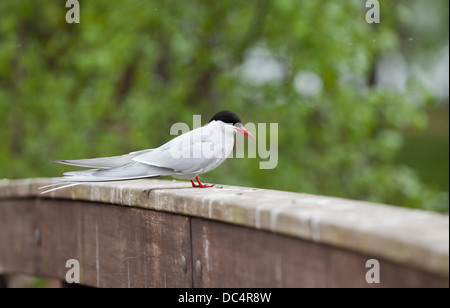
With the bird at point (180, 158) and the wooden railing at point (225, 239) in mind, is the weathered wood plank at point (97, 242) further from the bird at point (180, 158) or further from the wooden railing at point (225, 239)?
the bird at point (180, 158)

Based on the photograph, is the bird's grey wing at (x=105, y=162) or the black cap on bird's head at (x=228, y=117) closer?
the bird's grey wing at (x=105, y=162)

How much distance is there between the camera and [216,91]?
7.46 meters

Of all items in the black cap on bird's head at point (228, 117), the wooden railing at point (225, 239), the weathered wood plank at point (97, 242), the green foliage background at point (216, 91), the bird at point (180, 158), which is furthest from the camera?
the green foliage background at point (216, 91)

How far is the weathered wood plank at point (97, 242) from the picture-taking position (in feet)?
8.09

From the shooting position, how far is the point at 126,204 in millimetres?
2752

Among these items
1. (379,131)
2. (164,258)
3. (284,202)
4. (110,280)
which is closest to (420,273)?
(284,202)

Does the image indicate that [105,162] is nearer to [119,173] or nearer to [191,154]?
[119,173]

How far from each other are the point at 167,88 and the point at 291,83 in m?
1.43

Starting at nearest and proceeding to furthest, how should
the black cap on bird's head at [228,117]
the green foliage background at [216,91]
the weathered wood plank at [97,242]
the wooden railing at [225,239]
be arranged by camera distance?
the wooden railing at [225,239]
the weathered wood plank at [97,242]
the black cap on bird's head at [228,117]
the green foliage background at [216,91]

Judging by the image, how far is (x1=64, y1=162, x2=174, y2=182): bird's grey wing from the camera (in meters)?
2.58

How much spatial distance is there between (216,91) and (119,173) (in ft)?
16.0

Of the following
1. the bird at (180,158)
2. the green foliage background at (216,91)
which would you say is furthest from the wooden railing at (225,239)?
the green foliage background at (216,91)

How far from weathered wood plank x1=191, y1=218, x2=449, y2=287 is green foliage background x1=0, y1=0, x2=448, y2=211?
463 centimetres

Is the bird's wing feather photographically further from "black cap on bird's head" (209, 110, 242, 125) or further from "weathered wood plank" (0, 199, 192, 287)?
"weathered wood plank" (0, 199, 192, 287)
